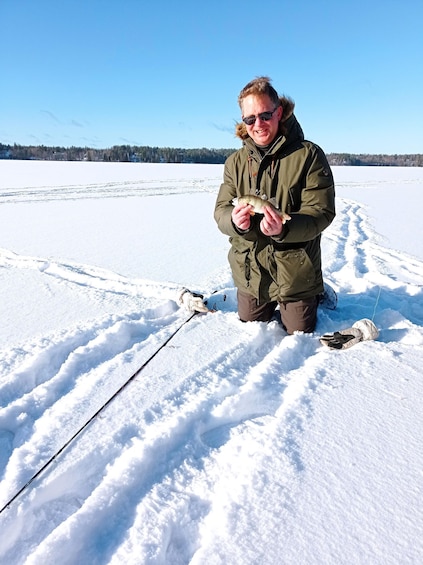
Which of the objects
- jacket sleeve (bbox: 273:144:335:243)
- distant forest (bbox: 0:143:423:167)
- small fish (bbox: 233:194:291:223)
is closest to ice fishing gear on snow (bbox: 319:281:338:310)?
jacket sleeve (bbox: 273:144:335:243)

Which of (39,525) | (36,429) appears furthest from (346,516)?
(36,429)

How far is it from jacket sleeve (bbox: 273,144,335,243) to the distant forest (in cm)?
6988

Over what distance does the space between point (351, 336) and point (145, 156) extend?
77.2 m

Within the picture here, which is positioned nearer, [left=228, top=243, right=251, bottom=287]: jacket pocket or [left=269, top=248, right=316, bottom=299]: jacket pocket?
[left=269, top=248, right=316, bottom=299]: jacket pocket

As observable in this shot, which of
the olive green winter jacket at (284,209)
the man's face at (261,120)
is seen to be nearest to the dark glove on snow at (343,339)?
the olive green winter jacket at (284,209)

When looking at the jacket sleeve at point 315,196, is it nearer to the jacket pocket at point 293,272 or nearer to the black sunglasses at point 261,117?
the jacket pocket at point 293,272

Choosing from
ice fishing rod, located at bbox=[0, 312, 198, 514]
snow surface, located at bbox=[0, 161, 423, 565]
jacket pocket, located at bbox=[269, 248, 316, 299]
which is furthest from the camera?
jacket pocket, located at bbox=[269, 248, 316, 299]

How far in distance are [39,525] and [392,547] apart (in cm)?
121

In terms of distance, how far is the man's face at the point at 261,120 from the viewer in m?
2.64

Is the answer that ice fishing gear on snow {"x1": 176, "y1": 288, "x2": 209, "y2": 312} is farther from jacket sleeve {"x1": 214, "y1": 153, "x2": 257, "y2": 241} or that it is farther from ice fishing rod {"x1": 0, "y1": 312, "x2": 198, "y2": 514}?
jacket sleeve {"x1": 214, "y1": 153, "x2": 257, "y2": 241}

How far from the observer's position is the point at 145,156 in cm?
7525

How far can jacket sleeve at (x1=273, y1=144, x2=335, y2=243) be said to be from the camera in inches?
105

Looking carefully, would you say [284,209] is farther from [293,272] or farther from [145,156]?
[145,156]

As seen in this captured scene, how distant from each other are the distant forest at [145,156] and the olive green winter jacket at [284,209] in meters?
69.6
